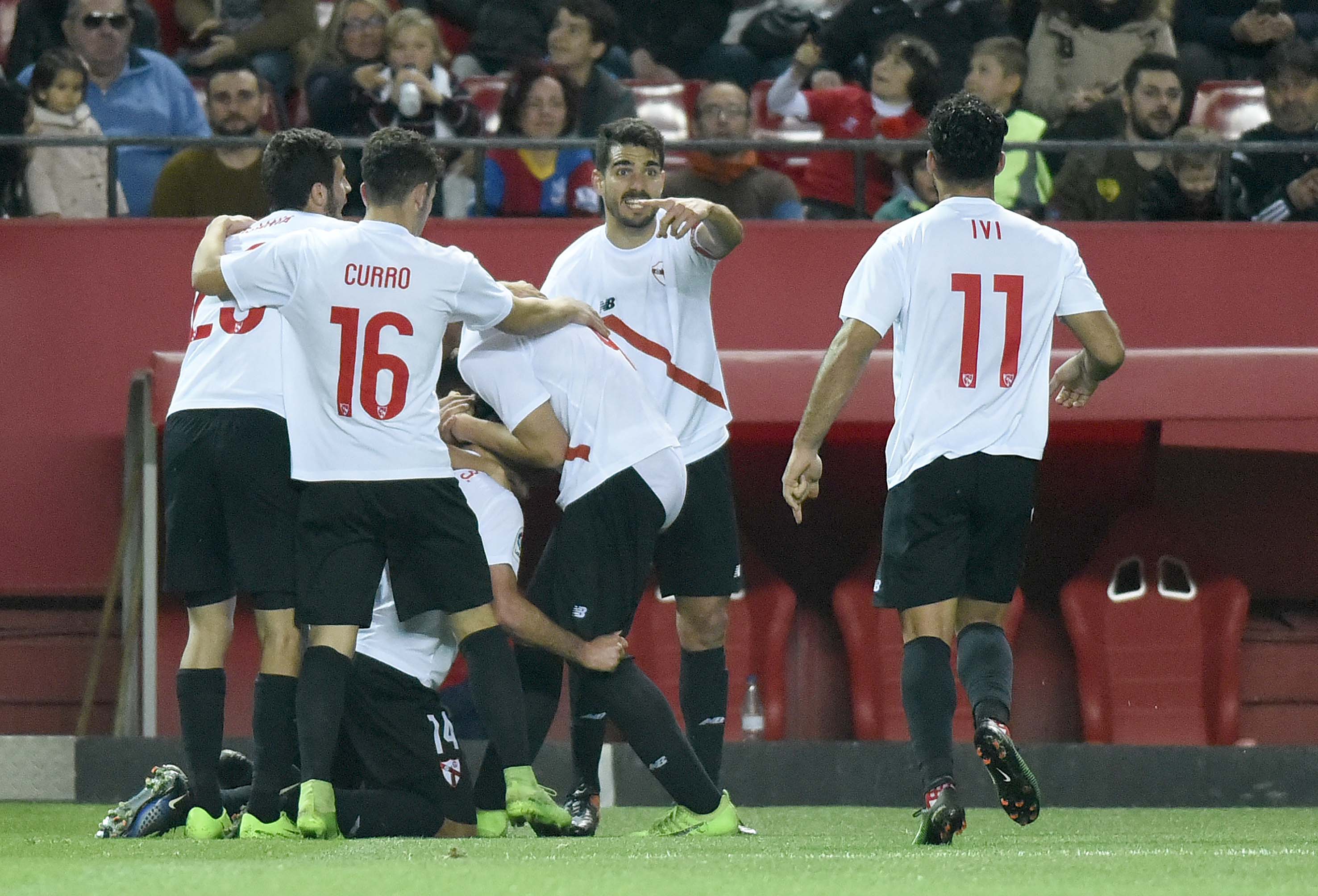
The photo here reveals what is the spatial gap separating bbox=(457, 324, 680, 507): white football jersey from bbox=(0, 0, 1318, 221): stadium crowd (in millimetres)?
3115

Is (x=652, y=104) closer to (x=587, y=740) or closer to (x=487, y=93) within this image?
(x=487, y=93)

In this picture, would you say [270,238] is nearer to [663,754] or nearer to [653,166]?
[653,166]

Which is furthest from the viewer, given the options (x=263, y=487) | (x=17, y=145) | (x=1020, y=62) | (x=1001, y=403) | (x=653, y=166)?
(x=1020, y=62)

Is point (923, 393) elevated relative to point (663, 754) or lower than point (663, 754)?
elevated

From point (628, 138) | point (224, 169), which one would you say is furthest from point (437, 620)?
point (224, 169)

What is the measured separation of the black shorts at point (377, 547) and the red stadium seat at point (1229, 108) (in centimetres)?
561

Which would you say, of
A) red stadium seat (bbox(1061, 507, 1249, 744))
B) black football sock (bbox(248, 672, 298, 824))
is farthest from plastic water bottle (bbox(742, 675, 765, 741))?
black football sock (bbox(248, 672, 298, 824))

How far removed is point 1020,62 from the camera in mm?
9094

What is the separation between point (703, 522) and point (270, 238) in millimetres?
1498

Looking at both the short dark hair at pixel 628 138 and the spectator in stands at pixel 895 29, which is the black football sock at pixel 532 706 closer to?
the short dark hair at pixel 628 138

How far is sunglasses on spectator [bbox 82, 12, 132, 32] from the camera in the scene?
360 inches

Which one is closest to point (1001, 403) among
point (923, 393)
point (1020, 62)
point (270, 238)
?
point (923, 393)

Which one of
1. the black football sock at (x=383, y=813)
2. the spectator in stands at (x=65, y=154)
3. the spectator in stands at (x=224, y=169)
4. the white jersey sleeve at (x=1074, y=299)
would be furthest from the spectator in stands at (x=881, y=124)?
the black football sock at (x=383, y=813)

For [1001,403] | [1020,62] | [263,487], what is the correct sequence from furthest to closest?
[1020,62] → [263,487] → [1001,403]
